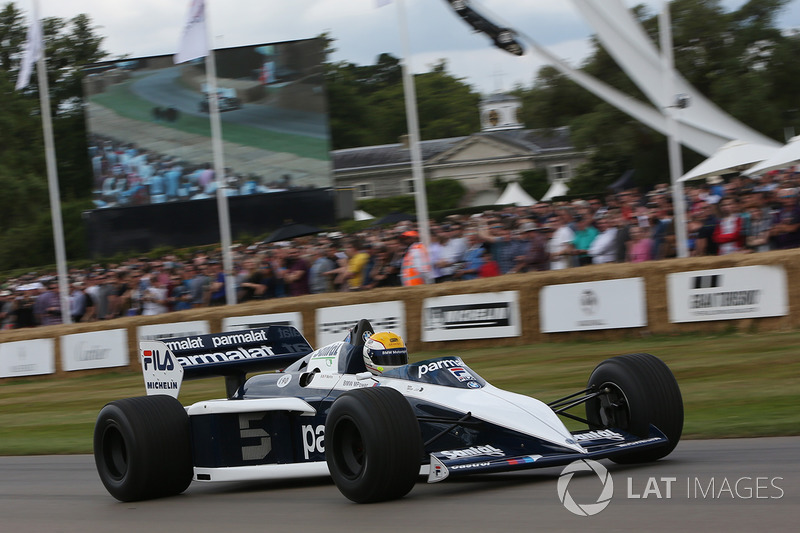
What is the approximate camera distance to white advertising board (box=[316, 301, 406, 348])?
16.2 metres

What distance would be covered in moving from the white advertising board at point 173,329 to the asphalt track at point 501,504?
895 centimetres

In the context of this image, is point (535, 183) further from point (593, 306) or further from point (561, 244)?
point (593, 306)

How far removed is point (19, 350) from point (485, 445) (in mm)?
16111

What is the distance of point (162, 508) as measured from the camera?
7.51 meters

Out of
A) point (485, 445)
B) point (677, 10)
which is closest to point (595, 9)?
point (677, 10)

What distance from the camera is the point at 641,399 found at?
701 cm

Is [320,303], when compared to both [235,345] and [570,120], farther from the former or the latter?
[570,120]

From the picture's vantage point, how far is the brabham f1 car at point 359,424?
634 cm

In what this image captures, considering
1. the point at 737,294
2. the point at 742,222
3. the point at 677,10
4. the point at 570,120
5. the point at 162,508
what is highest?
the point at 677,10

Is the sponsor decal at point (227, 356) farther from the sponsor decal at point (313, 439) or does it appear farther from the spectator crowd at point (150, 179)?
the spectator crowd at point (150, 179)

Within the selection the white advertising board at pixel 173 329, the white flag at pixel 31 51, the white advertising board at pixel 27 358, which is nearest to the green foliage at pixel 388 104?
the white flag at pixel 31 51

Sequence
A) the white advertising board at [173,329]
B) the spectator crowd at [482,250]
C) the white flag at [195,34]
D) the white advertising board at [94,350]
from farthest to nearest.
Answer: the white flag at [195,34], the white advertising board at [94,350], the white advertising board at [173,329], the spectator crowd at [482,250]

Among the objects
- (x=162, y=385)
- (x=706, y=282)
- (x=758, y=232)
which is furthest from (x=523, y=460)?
(x=758, y=232)

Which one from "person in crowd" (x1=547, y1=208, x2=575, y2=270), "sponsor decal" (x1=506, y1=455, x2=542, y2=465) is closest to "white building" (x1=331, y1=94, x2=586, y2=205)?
"person in crowd" (x1=547, y1=208, x2=575, y2=270)
